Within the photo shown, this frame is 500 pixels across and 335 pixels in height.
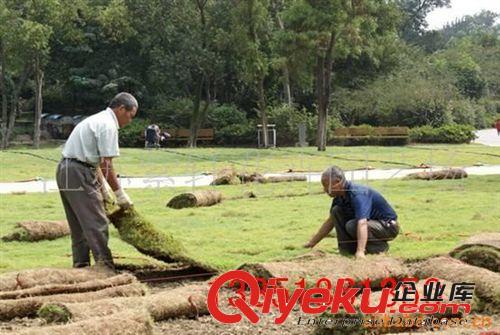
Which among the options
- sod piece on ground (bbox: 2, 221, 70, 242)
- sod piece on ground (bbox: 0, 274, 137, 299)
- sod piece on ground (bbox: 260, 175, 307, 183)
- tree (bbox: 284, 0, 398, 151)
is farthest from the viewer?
tree (bbox: 284, 0, 398, 151)

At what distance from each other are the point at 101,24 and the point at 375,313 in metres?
42.6

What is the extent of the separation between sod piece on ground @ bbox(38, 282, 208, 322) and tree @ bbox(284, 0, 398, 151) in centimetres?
2547

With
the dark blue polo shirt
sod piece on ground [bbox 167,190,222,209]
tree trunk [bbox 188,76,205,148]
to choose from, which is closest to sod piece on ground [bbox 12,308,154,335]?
the dark blue polo shirt

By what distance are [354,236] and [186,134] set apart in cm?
3500

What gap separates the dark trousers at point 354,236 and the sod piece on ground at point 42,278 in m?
2.82

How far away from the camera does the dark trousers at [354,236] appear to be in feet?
29.6

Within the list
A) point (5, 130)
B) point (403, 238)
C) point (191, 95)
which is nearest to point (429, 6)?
point (191, 95)

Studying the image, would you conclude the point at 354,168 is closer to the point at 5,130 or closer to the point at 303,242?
the point at 303,242

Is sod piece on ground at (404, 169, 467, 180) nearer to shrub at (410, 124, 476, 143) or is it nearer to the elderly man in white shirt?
the elderly man in white shirt

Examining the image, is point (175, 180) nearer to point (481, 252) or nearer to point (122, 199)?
point (122, 199)

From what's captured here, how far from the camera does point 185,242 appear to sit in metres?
10.6

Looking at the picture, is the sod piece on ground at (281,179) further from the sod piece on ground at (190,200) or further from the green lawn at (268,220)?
the sod piece on ground at (190,200)

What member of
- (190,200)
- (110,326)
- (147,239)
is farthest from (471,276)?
(190,200)

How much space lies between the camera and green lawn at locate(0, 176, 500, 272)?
32.0 ft
